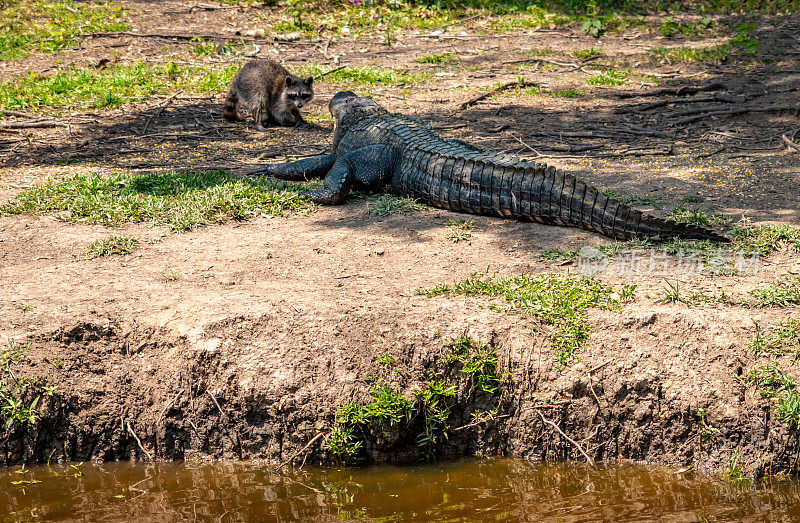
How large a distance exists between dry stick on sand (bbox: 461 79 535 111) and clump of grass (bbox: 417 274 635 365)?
4990 mm

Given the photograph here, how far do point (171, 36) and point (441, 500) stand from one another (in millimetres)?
10153

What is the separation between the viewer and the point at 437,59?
36.2ft

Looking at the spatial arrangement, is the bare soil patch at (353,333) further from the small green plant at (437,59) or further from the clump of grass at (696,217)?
the small green plant at (437,59)

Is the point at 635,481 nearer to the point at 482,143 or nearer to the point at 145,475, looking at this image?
the point at 145,475

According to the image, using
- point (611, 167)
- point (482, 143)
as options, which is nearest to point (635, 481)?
point (611, 167)

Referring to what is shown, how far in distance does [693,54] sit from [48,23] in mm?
10090

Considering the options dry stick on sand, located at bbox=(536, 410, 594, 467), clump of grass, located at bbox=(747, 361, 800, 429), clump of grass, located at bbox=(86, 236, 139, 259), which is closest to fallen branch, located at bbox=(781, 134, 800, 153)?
clump of grass, located at bbox=(747, 361, 800, 429)

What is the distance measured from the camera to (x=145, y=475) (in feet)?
11.6

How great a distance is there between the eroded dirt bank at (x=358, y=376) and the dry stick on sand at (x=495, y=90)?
5323 millimetres

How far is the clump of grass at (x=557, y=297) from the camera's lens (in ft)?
12.0

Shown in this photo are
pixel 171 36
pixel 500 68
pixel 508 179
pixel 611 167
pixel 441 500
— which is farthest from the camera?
pixel 171 36

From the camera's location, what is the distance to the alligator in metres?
4.75

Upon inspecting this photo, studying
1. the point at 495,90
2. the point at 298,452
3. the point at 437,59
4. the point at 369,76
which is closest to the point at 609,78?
the point at 495,90

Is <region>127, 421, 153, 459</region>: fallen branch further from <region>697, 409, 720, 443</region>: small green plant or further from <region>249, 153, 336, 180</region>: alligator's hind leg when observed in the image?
<region>249, 153, 336, 180</region>: alligator's hind leg
